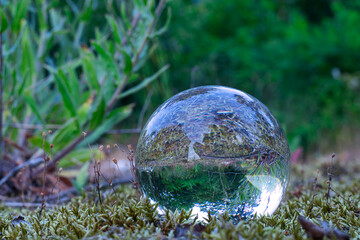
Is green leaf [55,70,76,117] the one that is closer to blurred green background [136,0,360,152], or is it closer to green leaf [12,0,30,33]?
green leaf [12,0,30,33]

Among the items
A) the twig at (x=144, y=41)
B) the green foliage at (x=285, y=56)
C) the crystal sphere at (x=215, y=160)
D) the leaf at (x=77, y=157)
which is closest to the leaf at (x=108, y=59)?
the twig at (x=144, y=41)

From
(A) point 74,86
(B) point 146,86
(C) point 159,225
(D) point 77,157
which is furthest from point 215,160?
(B) point 146,86

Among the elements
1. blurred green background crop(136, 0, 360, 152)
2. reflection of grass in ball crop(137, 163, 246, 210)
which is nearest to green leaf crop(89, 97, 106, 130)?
reflection of grass in ball crop(137, 163, 246, 210)

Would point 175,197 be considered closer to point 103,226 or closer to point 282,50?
point 103,226

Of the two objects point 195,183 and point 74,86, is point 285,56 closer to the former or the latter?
point 74,86

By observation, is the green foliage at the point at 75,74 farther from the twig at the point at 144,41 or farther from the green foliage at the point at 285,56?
the green foliage at the point at 285,56

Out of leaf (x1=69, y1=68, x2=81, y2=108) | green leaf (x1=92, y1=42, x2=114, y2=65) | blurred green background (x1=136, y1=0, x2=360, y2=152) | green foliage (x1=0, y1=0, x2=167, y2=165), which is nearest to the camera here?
green leaf (x1=92, y1=42, x2=114, y2=65)

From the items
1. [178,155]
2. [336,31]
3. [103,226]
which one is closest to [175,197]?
[178,155]
